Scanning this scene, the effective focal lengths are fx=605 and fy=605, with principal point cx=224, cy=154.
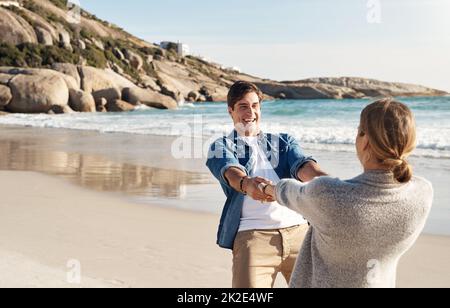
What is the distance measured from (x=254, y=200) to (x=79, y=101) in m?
40.1

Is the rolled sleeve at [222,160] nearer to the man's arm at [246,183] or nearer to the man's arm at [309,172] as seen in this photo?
the man's arm at [246,183]

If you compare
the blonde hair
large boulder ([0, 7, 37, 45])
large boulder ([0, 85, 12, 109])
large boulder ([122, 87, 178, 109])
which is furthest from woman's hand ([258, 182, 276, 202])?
large boulder ([0, 7, 37, 45])

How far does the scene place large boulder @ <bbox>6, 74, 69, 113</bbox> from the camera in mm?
39094

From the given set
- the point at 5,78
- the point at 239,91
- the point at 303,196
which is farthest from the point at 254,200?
the point at 5,78

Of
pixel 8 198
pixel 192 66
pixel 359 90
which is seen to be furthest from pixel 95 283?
pixel 359 90

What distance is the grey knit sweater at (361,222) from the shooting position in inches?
82.2

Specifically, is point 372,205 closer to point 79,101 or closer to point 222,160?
point 222,160

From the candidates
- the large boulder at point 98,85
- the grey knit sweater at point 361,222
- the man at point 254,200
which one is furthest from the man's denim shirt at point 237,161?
the large boulder at point 98,85

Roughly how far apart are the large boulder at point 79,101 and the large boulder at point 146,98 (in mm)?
5658

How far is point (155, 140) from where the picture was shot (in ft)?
64.5

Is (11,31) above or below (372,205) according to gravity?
above

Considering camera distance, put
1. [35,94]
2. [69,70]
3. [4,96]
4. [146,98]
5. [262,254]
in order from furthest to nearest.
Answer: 1. [146,98]
2. [69,70]
3. [35,94]
4. [4,96]
5. [262,254]

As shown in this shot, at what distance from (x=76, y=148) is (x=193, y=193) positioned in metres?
8.30

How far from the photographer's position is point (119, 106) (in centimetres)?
4544
